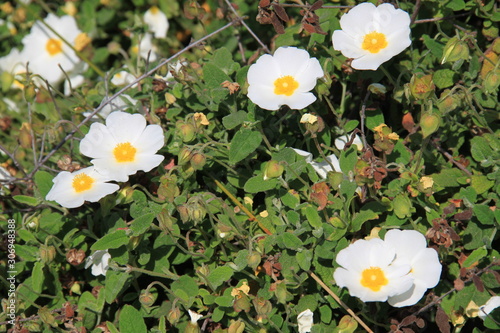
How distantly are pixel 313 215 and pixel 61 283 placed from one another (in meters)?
0.98

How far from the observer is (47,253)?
187cm

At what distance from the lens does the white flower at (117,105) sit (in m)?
2.30

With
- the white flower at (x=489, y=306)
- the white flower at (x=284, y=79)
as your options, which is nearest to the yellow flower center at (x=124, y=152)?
the white flower at (x=284, y=79)

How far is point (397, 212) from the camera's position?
1.71 metres

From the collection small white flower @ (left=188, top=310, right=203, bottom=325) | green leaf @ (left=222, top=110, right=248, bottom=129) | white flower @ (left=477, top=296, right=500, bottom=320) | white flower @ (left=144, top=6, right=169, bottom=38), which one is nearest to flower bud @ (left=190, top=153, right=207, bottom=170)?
green leaf @ (left=222, top=110, right=248, bottom=129)

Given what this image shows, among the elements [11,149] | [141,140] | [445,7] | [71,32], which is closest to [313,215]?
[141,140]

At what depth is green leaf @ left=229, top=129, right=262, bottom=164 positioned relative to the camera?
1.81 metres

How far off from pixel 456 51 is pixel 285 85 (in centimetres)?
56

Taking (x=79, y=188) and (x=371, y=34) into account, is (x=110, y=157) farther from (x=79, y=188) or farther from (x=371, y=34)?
(x=371, y=34)

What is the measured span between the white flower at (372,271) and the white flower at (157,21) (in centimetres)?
184

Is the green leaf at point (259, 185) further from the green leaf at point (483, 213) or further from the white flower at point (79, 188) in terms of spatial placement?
the green leaf at point (483, 213)

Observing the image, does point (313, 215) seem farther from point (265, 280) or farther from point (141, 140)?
point (141, 140)

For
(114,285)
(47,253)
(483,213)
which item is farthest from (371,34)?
(47,253)

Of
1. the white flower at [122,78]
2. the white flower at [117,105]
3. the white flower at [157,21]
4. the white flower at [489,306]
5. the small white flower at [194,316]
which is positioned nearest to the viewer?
the white flower at [489,306]
